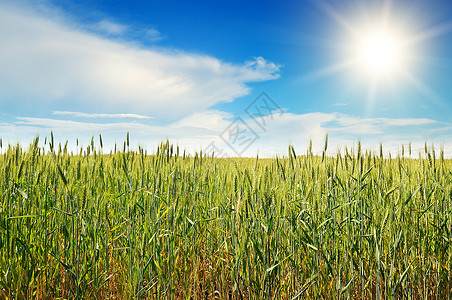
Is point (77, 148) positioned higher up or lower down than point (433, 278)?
higher up

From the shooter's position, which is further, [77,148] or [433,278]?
[77,148]

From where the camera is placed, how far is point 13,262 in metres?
1.85

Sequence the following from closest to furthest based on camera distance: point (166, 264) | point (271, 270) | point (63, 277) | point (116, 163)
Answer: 1. point (271, 270)
2. point (166, 264)
3. point (63, 277)
4. point (116, 163)

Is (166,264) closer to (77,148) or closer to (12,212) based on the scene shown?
(12,212)

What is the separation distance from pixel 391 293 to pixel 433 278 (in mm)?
968

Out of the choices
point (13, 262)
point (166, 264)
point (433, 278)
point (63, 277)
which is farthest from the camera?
point (433, 278)

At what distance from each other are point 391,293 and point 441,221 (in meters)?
0.91

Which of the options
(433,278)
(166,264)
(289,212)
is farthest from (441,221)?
(166,264)

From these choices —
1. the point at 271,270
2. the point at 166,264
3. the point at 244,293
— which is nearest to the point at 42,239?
the point at 166,264

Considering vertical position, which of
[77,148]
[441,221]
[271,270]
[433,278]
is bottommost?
[433,278]

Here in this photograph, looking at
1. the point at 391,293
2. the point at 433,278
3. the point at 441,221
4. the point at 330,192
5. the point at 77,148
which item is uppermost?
the point at 77,148

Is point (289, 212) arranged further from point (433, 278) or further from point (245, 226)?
point (433, 278)

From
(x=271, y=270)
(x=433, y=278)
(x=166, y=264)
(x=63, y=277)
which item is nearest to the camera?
(x=271, y=270)

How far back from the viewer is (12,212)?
1998mm
